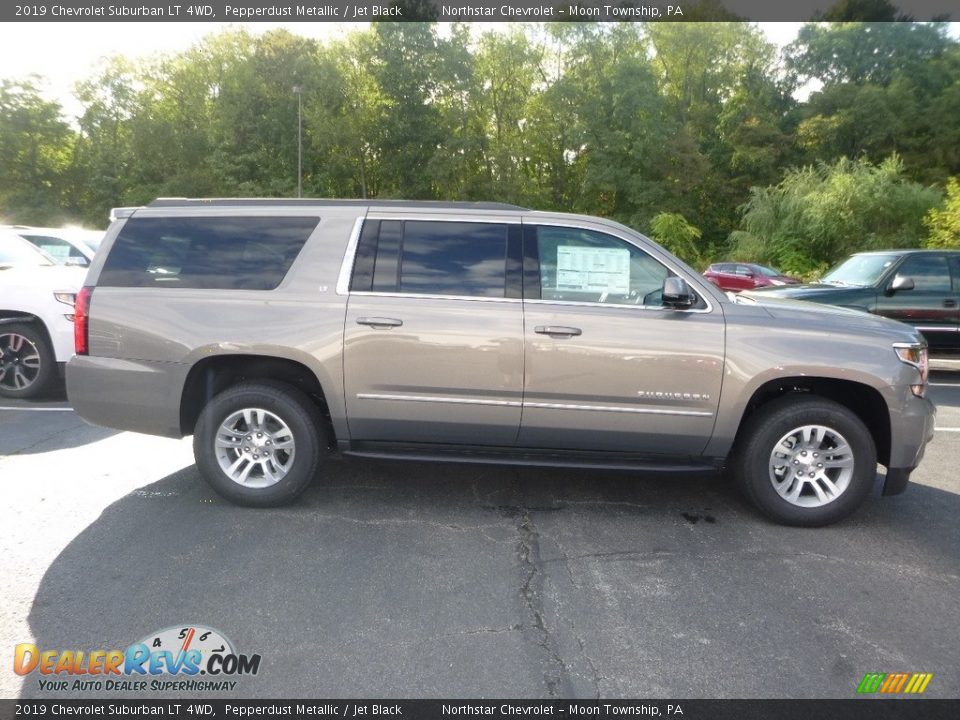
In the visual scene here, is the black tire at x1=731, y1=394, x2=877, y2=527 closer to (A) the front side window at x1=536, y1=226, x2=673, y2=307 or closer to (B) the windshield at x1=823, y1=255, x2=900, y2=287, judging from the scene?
(A) the front side window at x1=536, y1=226, x2=673, y2=307

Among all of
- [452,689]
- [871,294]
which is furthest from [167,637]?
[871,294]

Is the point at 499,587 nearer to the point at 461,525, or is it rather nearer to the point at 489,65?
the point at 461,525

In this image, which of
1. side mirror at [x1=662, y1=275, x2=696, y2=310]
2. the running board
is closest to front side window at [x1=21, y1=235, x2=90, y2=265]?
the running board

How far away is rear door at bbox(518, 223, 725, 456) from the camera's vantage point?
430cm

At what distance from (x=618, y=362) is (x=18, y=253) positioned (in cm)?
747

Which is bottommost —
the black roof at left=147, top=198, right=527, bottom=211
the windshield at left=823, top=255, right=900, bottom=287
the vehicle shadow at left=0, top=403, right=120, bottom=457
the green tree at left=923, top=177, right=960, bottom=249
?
the vehicle shadow at left=0, top=403, right=120, bottom=457

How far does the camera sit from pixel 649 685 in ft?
8.93

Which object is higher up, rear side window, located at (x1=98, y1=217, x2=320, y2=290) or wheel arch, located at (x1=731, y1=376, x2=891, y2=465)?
rear side window, located at (x1=98, y1=217, x2=320, y2=290)

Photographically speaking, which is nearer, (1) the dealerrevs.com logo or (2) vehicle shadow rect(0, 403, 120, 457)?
(1) the dealerrevs.com logo

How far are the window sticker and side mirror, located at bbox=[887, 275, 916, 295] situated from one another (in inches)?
272

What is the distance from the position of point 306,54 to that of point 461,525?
50355 mm

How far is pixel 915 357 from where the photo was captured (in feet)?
14.4

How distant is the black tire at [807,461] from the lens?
4316mm
